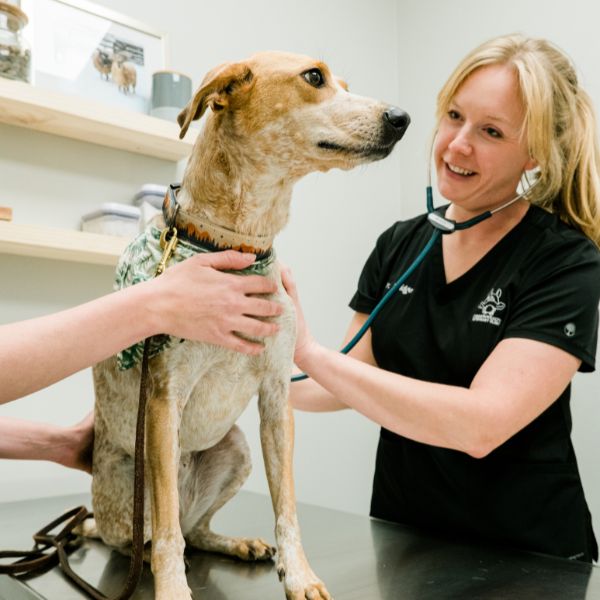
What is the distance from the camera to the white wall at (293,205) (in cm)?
182

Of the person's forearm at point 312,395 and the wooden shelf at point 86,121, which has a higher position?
the wooden shelf at point 86,121

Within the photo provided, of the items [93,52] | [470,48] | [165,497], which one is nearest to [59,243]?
[93,52]

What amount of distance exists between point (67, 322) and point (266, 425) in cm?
36

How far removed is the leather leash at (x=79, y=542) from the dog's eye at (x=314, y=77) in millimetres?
319

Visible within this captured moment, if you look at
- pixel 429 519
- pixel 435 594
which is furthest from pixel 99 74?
pixel 435 594

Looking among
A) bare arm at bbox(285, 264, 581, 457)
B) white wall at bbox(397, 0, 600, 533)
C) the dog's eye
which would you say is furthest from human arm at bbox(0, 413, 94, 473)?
white wall at bbox(397, 0, 600, 533)

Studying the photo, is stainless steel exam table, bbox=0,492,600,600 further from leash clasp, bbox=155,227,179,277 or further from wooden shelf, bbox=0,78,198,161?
wooden shelf, bbox=0,78,198,161

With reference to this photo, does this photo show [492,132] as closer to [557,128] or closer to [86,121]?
[557,128]

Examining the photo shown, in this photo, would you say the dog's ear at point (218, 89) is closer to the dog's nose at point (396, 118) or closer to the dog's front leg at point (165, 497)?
the dog's nose at point (396, 118)

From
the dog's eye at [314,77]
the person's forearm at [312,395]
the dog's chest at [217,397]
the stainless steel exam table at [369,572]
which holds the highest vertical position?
the dog's eye at [314,77]

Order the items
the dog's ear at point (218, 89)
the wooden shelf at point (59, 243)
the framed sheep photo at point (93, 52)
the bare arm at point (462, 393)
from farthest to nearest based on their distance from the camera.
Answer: the framed sheep photo at point (93, 52)
the wooden shelf at point (59, 243)
the bare arm at point (462, 393)
the dog's ear at point (218, 89)

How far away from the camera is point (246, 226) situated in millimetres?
932

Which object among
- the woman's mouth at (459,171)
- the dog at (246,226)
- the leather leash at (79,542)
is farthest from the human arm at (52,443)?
the woman's mouth at (459,171)

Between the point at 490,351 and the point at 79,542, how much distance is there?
35.2 inches
